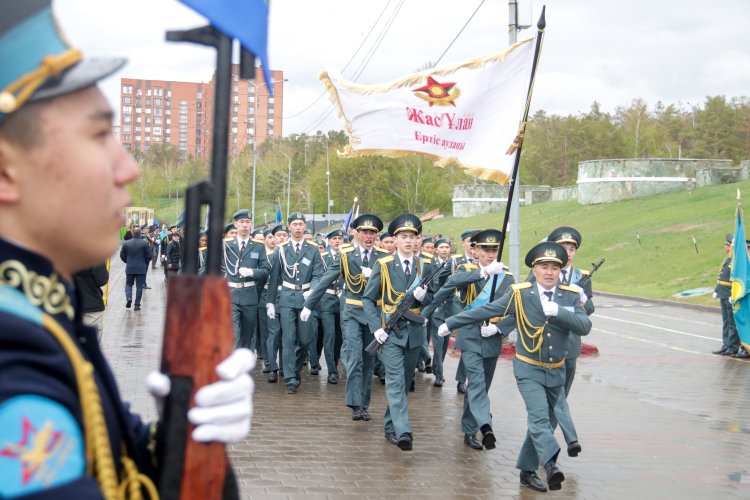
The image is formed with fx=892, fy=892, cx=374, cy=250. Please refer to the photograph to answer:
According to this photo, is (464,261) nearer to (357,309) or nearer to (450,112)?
(357,309)

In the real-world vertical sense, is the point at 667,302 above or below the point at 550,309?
below

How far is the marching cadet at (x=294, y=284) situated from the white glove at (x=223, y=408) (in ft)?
33.0

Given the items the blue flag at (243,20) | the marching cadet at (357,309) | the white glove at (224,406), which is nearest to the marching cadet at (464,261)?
the marching cadet at (357,309)

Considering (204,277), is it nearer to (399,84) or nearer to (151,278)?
(399,84)

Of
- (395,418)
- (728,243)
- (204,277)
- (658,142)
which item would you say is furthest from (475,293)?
(658,142)

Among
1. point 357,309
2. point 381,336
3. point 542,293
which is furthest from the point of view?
point 357,309

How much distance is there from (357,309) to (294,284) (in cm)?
222

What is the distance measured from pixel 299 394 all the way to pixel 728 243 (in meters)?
10.2

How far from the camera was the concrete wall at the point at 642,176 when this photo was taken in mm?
49188

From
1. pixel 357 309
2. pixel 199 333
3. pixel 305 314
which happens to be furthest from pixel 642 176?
pixel 199 333

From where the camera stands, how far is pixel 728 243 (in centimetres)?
1753

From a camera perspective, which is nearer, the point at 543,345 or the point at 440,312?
the point at 543,345

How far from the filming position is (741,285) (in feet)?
52.1

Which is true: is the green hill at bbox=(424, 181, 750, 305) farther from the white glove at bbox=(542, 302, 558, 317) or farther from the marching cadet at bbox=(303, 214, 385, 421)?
the white glove at bbox=(542, 302, 558, 317)
